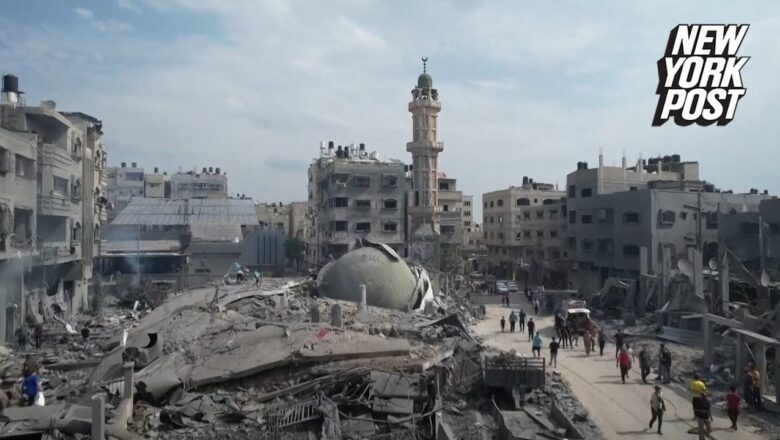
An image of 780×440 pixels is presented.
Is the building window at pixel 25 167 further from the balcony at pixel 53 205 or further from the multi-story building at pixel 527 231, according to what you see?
the multi-story building at pixel 527 231

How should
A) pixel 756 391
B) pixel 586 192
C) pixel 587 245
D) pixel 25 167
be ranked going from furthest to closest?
pixel 586 192, pixel 587 245, pixel 25 167, pixel 756 391

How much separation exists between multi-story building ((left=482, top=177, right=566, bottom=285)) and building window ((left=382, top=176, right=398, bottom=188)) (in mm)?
16410

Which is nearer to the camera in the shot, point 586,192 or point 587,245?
point 587,245

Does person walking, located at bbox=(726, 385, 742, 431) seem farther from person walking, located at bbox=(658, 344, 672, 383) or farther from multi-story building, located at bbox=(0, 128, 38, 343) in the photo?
multi-story building, located at bbox=(0, 128, 38, 343)

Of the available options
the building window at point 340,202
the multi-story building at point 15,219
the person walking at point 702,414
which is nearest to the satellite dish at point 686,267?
the person walking at point 702,414

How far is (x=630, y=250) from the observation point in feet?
140

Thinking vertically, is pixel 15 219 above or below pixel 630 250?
above

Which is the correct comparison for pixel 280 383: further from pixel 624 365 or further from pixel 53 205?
pixel 53 205

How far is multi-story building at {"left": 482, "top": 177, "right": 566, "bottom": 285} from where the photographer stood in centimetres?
5625

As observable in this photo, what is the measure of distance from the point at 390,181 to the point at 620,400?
34222 millimetres

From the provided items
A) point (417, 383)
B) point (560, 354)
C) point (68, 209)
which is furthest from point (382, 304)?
point (68, 209)

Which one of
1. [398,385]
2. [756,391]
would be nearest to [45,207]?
[398,385]

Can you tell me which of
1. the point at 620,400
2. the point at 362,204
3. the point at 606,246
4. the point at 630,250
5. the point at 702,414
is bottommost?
the point at 620,400

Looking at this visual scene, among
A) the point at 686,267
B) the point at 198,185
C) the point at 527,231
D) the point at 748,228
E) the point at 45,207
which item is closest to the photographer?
the point at 686,267
